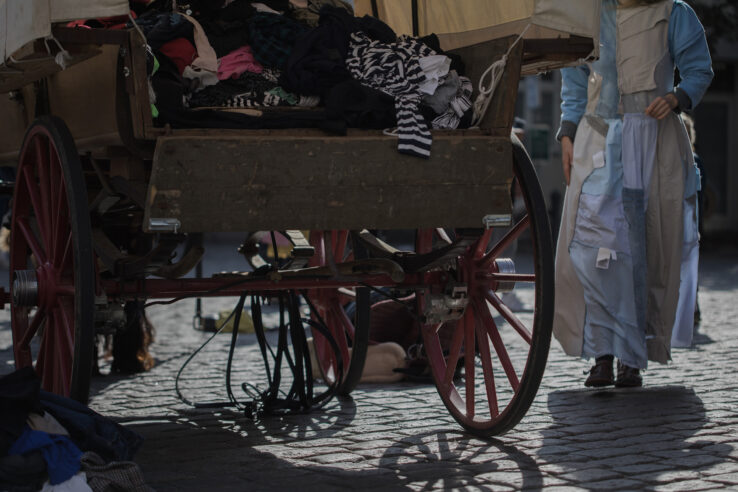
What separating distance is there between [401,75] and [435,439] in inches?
54.2

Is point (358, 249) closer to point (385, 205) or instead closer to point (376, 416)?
point (376, 416)

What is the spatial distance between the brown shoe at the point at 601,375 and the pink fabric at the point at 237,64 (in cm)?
224

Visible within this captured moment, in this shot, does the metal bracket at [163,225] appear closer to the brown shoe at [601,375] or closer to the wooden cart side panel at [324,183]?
the wooden cart side panel at [324,183]

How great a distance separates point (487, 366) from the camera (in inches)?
171

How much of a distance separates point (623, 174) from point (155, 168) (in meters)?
2.67

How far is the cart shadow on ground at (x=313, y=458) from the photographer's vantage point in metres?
3.61

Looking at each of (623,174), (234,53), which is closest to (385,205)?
(234,53)

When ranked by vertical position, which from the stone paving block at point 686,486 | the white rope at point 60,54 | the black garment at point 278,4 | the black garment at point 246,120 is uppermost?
the black garment at point 278,4

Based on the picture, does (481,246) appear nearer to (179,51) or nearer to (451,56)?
(451,56)

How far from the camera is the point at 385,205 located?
12.3 ft

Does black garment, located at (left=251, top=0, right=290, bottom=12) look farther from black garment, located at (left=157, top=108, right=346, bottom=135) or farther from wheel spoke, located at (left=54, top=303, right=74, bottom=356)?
wheel spoke, located at (left=54, top=303, right=74, bottom=356)

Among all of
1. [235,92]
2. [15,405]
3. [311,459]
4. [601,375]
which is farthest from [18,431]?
[601,375]

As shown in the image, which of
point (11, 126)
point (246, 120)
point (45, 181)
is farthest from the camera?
point (11, 126)

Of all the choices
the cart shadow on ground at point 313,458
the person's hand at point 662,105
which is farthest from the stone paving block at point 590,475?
the person's hand at point 662,105
